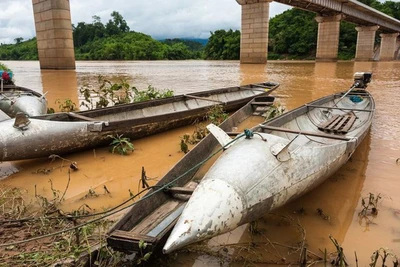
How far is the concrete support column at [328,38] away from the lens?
37.5 metres

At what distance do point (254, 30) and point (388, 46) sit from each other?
31620 millimetres

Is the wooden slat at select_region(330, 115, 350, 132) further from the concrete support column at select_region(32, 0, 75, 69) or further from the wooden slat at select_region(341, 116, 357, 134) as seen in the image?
the concrete support column at select_region(32, 0, 75, 69)

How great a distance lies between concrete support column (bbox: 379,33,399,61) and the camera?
48219 millimetres

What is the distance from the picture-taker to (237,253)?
2.43 metres

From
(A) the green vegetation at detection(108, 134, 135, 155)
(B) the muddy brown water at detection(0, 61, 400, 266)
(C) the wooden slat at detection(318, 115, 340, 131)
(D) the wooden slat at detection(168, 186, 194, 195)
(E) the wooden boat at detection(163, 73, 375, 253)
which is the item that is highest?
(E) the wooden boat at detection(163, 73, 375, 253)

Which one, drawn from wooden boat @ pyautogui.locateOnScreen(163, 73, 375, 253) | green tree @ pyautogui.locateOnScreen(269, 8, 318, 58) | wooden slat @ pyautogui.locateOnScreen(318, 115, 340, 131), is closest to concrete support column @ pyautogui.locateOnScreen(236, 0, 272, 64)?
green tree @ pyautogui.locateOnScreen(269, 8, 318, 58)

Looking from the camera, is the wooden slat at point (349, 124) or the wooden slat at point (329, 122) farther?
the wooden slat at point (329, 122)

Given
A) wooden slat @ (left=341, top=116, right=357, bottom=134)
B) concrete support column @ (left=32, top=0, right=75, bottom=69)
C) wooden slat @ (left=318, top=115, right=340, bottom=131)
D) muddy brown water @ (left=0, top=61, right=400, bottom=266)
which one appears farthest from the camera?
concrete support column @ (left=32, top=0, right=75, bottom=69)

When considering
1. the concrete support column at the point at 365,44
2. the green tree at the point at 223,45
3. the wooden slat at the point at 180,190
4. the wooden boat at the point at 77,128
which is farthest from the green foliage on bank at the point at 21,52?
the wooden slat at the point at 180,190

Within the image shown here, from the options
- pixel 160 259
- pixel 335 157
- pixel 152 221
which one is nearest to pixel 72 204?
pixel 152 221

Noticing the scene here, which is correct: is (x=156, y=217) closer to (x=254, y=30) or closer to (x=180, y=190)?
(x=180, y=190)

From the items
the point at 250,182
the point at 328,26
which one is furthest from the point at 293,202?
the point at 328,26

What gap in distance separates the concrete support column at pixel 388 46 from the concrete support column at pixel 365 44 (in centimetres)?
619

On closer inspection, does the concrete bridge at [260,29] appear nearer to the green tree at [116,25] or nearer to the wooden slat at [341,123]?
the wooden slat at [341,123]
